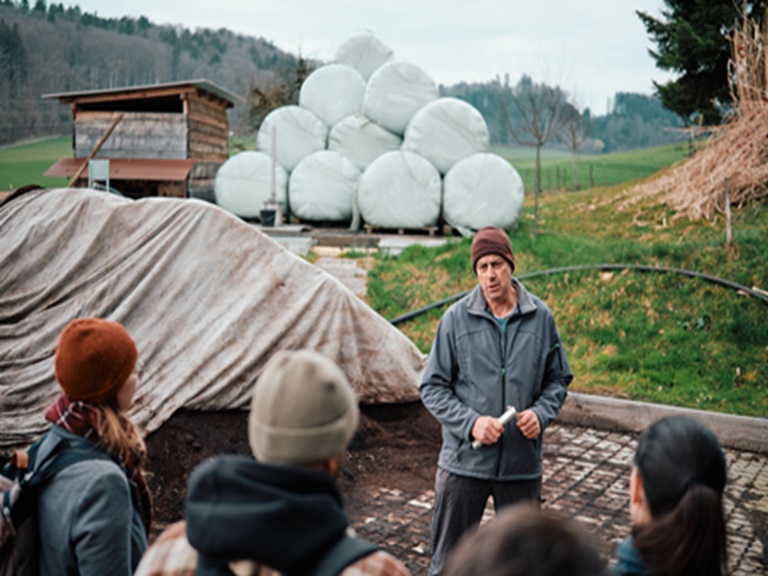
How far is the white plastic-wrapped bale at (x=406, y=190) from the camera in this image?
60.4 ft

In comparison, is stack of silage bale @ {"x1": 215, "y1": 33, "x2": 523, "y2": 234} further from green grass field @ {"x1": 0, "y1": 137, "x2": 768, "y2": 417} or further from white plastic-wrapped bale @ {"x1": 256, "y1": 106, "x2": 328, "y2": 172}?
green grass field @ {"x1": 0, "y1": 137, "x2": 768, "y2": 417}

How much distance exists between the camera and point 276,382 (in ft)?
5.16

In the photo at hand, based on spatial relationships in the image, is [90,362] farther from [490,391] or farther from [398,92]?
[398,92]

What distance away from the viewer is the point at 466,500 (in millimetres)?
3701

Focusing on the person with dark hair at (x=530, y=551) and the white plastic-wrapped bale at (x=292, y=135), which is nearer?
the person with dark hair at (x=530, y=551)

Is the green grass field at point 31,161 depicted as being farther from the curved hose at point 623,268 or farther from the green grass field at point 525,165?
the curved hose at point 623,268

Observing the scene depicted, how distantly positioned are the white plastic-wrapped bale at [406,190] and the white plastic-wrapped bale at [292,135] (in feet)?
12.2

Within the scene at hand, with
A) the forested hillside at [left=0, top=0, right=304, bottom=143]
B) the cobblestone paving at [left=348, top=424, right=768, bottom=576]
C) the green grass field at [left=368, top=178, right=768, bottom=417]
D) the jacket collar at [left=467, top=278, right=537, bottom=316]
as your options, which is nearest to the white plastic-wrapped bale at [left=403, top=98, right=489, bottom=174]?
the green grass field at [left=368, top=178, right=768, bottom=417]

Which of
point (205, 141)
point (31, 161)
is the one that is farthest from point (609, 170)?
point (31, 161)

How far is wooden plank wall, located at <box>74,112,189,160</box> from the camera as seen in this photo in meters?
19.4

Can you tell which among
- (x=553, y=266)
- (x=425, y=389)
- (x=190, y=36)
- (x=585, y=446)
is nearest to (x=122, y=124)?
(x=553, y=266)

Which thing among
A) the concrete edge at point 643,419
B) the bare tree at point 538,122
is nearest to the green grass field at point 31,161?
the bare tree at point 538,122

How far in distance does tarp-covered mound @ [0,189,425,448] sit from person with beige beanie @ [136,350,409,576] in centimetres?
464

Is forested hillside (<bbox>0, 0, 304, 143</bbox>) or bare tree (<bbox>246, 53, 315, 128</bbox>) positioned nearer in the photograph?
bare tree (<bbox>246, 53, 315, 128</bbox>)
